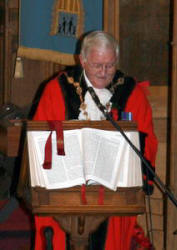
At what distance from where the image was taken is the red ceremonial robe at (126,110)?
317 cm

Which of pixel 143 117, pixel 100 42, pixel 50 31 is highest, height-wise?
pixel 50 31

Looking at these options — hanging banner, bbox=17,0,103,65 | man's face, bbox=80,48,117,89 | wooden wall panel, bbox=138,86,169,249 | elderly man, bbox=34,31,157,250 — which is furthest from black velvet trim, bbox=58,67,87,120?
hanging banner, bbox=17,0,103,65

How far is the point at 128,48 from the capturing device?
450cm

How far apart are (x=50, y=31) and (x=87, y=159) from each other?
9.02ft

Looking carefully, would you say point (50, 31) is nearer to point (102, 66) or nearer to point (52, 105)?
point (52, 105)

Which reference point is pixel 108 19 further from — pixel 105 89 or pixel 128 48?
pixel 105 89

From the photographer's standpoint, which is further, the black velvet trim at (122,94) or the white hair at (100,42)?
the black velvet trim at (122,94)

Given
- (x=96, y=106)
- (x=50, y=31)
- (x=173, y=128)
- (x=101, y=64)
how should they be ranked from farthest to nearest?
(x=50, y=31) → (x=173, y=128) → (x=96, y=106) → (x=101, y=64)

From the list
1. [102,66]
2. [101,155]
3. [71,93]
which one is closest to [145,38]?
[71,93]

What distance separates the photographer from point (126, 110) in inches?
127

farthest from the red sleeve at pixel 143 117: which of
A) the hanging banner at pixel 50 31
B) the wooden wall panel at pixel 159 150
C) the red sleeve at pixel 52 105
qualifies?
the hanging banner at pixel 50 31

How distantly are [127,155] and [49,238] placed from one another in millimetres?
522

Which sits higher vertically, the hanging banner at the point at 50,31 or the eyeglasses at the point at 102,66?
the hanging banner at the point at 50,31

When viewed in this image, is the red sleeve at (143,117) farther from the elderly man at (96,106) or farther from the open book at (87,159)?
the open book at (87,159)
